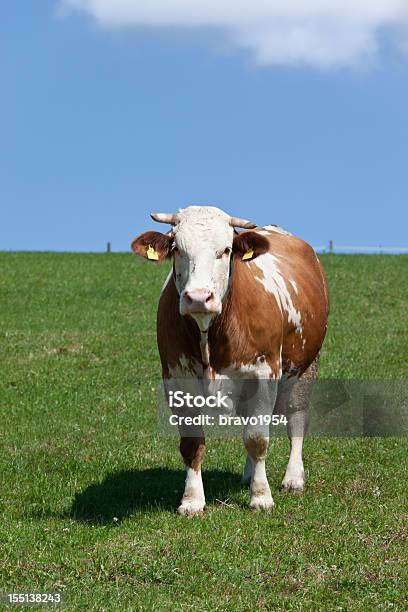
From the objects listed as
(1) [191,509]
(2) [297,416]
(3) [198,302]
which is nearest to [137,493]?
(1) [191,509]

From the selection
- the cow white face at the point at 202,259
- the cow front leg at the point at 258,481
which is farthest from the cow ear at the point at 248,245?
the cow front leg at the point at 258,481

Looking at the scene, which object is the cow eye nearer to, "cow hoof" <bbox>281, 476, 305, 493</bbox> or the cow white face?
the cow white face

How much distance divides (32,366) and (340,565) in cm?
1506

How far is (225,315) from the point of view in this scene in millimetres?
10016

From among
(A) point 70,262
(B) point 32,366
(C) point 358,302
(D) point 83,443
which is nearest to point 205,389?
(D) point 83,443

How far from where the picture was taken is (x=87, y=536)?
377 inches

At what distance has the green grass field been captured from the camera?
8.27 metres

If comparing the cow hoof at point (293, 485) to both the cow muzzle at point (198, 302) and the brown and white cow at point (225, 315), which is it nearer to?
the brown and white cow at point (225, 315)

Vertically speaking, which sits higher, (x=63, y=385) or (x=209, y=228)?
(x=209, y=228)

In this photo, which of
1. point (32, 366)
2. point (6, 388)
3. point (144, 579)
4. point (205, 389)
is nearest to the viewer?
point (144, 579)

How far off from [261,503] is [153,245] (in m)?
3.02

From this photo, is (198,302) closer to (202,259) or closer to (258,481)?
(202,259)

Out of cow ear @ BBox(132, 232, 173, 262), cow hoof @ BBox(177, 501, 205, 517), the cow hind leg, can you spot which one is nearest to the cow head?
cow ear @ BBox(132, 232, 173, 262)

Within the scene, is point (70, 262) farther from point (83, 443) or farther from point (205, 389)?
point (205, 389)
